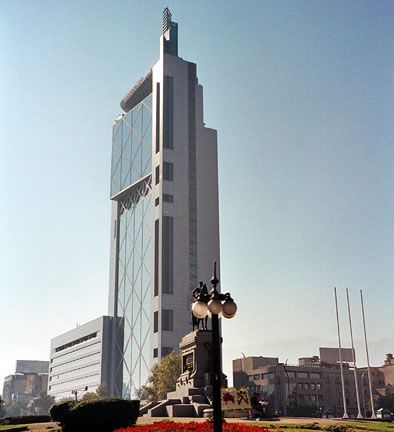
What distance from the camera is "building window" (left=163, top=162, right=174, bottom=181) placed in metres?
158

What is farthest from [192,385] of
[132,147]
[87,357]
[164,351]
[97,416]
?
[132,147]

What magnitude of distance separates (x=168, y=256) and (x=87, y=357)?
164 ft

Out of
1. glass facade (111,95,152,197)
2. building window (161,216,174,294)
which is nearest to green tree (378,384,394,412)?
building window (161,216,174,294)

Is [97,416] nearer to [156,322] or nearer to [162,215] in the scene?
[156,322]

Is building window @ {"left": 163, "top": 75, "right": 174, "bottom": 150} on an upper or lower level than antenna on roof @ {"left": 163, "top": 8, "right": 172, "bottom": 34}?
lower

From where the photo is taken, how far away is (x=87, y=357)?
579 ft

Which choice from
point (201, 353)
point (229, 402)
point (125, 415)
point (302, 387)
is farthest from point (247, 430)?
point (302, 387)

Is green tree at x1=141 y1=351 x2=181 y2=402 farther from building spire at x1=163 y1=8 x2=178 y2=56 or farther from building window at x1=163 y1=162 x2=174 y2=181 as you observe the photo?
building spire at x1=163 y1=8 x2=178 y2=56

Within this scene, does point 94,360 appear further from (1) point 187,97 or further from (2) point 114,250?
(1) point 187,97

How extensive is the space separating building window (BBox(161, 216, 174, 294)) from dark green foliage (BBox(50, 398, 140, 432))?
117471 mm

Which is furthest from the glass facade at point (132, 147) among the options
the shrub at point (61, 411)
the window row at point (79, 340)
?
the shrub at point (61, 411)

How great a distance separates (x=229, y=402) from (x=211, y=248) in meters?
124

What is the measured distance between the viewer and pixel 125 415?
1118 inches

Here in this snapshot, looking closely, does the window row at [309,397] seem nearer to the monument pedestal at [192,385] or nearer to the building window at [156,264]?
the building window at [156,264]
